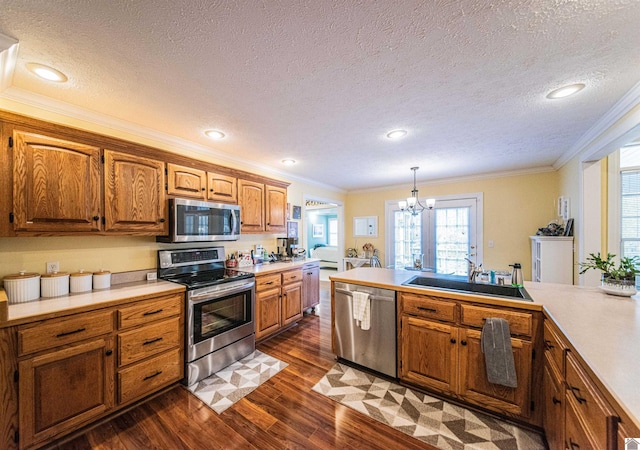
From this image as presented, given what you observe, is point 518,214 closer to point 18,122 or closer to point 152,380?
point 152,380

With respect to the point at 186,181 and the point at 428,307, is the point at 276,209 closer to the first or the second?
the point at 186,181

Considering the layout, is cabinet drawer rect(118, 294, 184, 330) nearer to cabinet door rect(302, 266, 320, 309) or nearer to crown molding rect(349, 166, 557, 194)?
cabinet door rect(302, 266, 320, 309)

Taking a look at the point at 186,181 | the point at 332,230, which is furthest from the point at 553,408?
the point at 332,230

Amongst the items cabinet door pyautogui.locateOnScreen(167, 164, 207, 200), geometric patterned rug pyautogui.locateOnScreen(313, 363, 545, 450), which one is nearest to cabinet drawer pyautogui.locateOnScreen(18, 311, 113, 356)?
cabinet door pyautogui.locateOnScreen(167, 164, 207, 200)

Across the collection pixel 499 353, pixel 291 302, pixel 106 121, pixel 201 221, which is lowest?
pixel 291 302

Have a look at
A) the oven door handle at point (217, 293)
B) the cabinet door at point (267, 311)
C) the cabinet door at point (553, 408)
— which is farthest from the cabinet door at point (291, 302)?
the cabinet door at point (553, 408)

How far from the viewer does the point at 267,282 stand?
122 inches

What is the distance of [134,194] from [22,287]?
981mm

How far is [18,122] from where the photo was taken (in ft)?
5.54

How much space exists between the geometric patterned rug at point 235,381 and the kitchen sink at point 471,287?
1.65 metres

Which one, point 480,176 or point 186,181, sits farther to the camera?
point 480,176

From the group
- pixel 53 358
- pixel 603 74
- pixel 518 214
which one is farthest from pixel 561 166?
pixel 53 358

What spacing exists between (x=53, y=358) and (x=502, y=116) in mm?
3964

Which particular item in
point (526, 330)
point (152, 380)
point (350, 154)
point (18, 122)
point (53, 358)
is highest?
point (350, 154)
